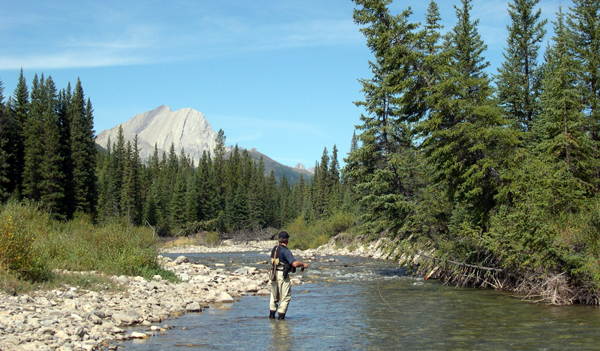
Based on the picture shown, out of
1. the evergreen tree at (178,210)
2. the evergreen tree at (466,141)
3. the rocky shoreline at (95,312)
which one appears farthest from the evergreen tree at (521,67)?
the evergreen tree at (178,210)

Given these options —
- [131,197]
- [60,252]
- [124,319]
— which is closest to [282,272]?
[124,319]

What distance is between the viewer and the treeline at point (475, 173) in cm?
1412

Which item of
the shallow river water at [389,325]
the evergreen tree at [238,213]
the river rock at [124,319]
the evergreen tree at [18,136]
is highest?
the evergreen tree at [18,136]

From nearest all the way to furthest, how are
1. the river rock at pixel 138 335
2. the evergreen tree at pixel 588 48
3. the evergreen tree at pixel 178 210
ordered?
the river rock at pixel 138 335
the evergreen tree at pixel 588 48
the evergreen tree at pixel 178 210

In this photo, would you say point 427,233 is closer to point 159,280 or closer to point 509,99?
point 159,280

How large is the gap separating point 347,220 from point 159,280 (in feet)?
125

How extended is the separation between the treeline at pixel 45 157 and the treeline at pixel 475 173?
34.3m

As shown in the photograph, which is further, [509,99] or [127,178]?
[127,178]

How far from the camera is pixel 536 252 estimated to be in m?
14.1

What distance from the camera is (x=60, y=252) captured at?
15938 millimetres

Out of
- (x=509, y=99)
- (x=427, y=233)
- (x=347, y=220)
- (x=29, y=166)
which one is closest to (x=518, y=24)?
(x=509, y=99)

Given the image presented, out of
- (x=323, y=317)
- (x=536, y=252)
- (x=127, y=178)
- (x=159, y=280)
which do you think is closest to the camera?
(x=323, y=317)

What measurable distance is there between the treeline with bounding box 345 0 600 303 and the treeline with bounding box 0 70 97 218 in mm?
34256

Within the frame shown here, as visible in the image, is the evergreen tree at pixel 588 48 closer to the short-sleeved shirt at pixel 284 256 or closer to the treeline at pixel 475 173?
the treeline at pixel 475 173
